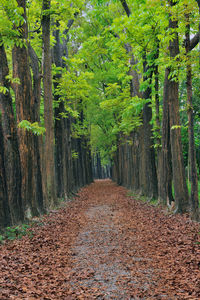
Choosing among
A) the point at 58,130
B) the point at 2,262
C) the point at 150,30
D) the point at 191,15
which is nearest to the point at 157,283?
the point at 2,262

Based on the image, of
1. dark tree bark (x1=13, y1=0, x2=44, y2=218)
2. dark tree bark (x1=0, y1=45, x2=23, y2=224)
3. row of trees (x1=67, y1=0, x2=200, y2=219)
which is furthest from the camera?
dark tree bark (x1=13, y1=0, x2=44, y2=218)

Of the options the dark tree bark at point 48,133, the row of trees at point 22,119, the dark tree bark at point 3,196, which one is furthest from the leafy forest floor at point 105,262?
the dark tree bark at point 48,133

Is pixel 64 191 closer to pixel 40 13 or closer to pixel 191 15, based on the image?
pixel 40 13

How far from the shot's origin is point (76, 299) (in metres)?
4.57

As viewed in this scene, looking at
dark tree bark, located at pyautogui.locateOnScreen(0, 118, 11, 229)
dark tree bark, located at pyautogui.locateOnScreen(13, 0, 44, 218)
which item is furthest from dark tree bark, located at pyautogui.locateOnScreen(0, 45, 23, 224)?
dark tree bark, located at pyautogui.locateOnScreen(13, 0, 44, 218)

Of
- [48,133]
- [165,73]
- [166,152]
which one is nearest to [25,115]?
[48,133]

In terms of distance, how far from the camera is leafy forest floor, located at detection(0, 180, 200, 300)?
479 centimetres

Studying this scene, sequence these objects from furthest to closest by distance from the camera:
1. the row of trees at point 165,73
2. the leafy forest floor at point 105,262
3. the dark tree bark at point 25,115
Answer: the dark tree bark at point 25,115
the row of trees at point 165,73
the leafy forest floor at point 105,262

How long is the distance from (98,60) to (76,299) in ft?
80.1

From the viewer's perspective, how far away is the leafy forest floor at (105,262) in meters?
4.79

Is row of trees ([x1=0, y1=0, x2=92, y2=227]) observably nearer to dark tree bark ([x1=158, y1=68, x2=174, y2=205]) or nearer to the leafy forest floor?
the leafy forest floor

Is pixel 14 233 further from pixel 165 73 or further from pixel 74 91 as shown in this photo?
pixel 74 91

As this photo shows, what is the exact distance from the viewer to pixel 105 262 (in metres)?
6.44

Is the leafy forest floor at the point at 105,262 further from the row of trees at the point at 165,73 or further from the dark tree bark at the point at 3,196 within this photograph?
the row of trees at the point at 165,73
